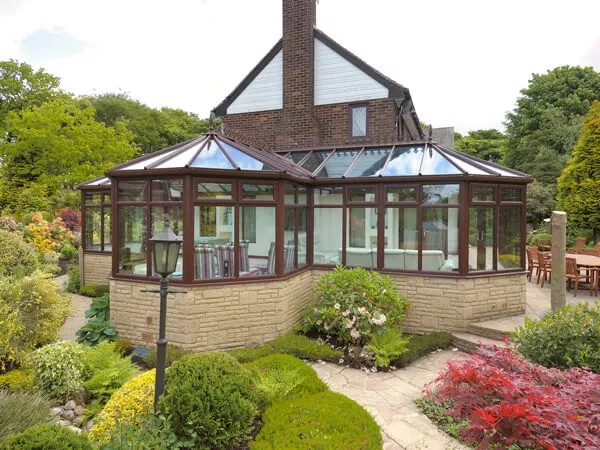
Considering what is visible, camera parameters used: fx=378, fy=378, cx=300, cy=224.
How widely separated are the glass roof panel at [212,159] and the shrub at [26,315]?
3.09 m

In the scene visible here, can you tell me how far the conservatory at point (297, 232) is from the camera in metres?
6.80

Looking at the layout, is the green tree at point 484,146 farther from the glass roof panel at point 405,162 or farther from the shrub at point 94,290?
the shrub at point 94,290

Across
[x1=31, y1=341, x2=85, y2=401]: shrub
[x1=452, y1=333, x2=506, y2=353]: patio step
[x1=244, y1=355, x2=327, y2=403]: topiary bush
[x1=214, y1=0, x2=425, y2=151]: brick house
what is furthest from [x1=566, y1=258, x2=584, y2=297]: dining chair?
[x1=31, y1=341, x2=85, y2=401]: shrub

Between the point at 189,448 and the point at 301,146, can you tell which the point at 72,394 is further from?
the point at 301,146

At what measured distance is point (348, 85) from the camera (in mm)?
11602

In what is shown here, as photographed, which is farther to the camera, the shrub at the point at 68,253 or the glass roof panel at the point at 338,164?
the shrub at the point at 68,253

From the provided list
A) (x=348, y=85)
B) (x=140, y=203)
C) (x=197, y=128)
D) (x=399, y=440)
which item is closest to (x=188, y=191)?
(x=140, y=203)

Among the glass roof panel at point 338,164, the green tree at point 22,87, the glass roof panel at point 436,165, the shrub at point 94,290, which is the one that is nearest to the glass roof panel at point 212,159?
the glass roof panel at point 338,164

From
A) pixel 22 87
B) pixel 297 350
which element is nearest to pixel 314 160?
pixel 297 350

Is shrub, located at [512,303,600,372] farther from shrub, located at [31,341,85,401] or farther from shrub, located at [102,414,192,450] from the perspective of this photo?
shrub, located at [31,341,85,401]

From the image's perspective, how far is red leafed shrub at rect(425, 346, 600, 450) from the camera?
2.67m

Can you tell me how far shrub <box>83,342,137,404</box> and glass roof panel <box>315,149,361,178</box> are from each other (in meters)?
5.52

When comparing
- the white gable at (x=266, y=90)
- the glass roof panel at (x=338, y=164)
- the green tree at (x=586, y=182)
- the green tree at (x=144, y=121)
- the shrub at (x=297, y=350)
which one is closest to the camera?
the shrub at (x=297, y=350)

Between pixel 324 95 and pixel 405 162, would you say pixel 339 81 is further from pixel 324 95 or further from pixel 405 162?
pixel 405 162
